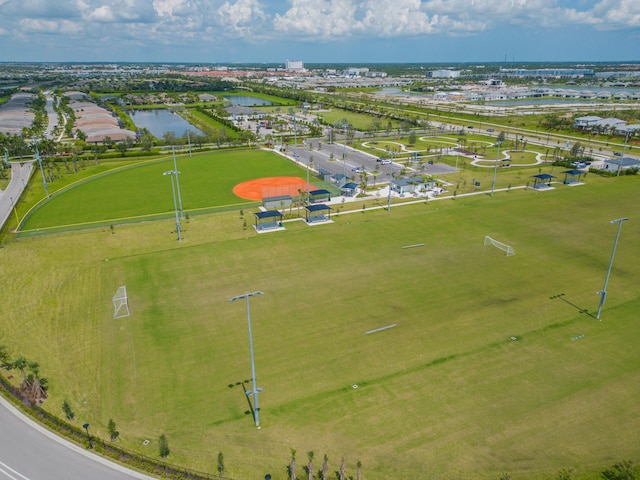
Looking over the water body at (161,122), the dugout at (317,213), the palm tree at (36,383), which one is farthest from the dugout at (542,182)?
the water body at (161,122)

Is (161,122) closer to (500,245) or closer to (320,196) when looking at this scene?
(320,196)

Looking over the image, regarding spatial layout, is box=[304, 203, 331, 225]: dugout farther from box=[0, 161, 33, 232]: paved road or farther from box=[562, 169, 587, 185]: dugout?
box=[562, 169, 587, 185]: dugout

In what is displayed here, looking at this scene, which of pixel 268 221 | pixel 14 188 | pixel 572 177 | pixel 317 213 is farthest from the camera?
pixel 572 177

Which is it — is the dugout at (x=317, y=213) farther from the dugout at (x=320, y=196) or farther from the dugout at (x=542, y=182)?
the dugout at (x=542, y=182)

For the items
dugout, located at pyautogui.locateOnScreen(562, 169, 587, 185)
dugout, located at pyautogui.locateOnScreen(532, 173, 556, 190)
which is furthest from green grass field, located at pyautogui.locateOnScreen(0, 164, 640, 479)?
dugout, located at pyautogui.locateOnScreen(562, 169, 587, 185)

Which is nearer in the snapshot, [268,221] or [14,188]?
[268,221]

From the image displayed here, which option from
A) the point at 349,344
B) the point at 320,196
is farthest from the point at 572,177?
the point at 349,344
